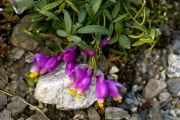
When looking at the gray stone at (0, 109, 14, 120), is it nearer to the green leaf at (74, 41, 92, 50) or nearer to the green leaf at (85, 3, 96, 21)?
the green leaf at (74, 41, 92, 50)

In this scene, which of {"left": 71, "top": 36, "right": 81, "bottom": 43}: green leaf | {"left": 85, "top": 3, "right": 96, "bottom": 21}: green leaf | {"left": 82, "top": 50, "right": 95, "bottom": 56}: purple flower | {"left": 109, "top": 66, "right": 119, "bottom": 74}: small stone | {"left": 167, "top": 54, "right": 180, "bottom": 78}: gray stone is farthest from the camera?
{"left": 167, "top": 54, "right": 180, "bottom": 78}: gray stone

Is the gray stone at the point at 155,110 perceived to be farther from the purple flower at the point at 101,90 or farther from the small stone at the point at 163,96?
the purple flower at the point at 101,90

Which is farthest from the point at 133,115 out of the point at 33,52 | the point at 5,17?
the point at 5,17

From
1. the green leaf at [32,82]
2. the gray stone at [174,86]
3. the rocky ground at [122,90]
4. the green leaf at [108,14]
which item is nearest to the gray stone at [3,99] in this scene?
the rocky ground at [122,90]

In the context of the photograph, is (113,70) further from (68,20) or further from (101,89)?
(68,20)

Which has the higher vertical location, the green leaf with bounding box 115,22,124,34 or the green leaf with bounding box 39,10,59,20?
the green leaf with bounding box 39,10,59,20

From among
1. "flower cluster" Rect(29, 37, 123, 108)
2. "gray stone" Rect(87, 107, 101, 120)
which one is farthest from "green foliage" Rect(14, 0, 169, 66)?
"gray stone" Rect(87, 107, 101, 120)
